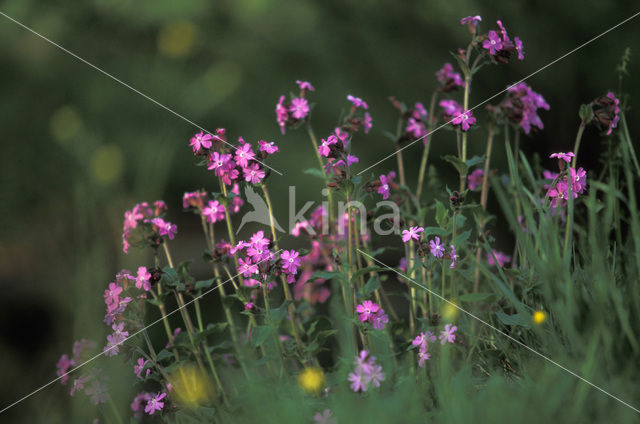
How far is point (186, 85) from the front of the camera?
298 cm

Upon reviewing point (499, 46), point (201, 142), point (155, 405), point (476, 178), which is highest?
point (499, 46)

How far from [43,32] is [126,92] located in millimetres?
471

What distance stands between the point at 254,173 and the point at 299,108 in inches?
14.3

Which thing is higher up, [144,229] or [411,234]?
[144,229]

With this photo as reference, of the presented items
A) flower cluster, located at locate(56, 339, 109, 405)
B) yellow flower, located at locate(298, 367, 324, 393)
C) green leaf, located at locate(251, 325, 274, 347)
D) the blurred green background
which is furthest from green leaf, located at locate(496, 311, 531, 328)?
the blurred green background

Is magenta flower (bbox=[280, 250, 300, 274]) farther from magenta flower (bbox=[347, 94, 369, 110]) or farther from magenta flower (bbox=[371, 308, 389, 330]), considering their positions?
magenta flower (bbox=[347, 94, 369, 110])

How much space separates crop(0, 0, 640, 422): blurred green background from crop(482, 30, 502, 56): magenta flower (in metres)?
1.34

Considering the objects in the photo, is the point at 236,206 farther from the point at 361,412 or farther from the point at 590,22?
the point at 590,22

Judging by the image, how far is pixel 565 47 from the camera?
11.0 feet

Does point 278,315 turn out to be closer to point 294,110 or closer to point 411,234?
point 411,234

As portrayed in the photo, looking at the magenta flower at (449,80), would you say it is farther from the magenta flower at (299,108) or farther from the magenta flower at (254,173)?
the magenta flower at (254,173)

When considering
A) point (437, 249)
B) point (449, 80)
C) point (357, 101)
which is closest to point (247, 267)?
point (437, 249)

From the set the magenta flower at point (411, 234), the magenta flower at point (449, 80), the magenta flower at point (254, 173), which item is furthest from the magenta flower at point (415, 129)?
the magenta flower at point (254, 173)

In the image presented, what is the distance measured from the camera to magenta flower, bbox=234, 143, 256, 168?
A: 1.59 m
